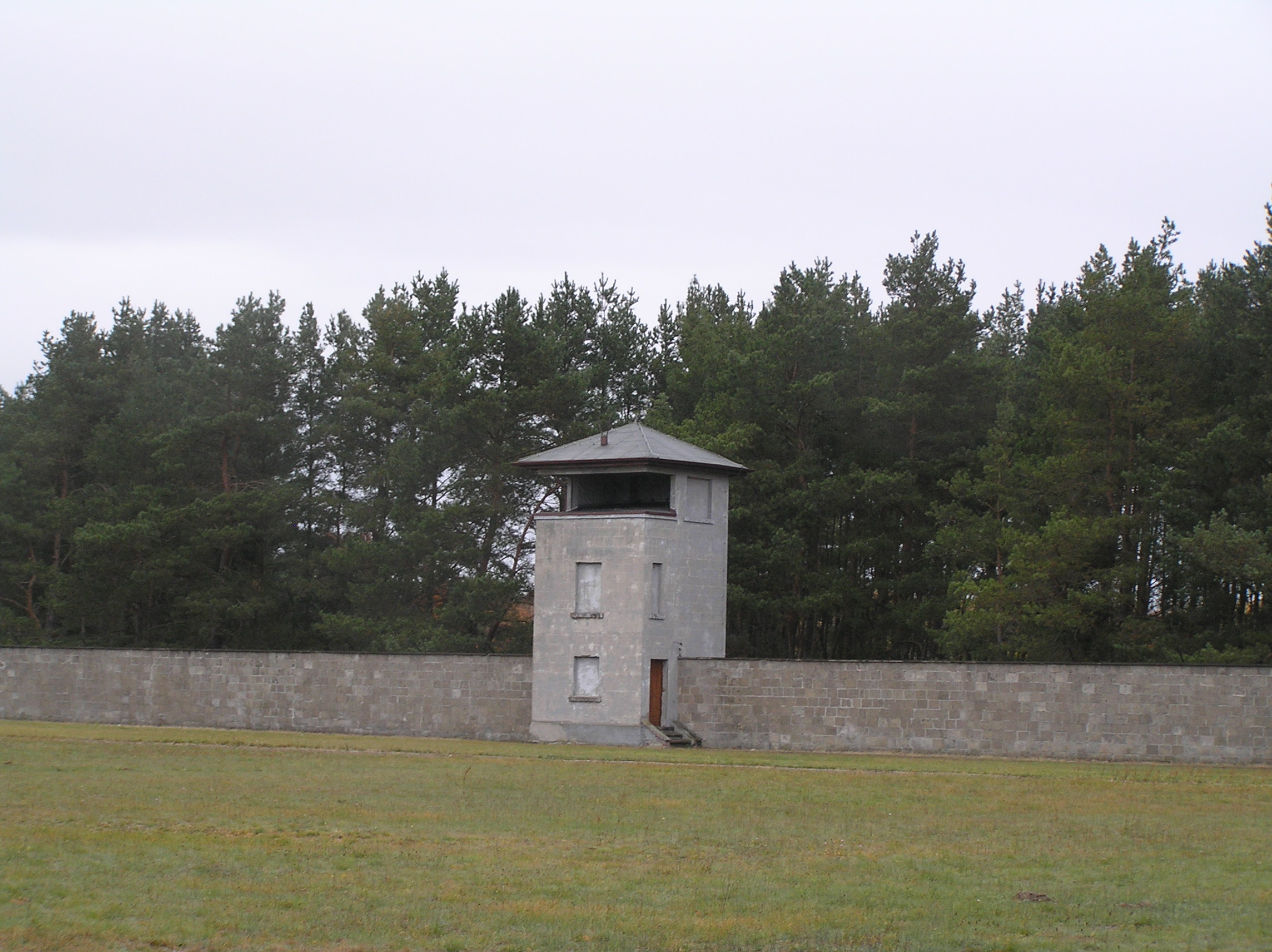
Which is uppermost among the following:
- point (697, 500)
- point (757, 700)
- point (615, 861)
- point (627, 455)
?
point (627, 455)

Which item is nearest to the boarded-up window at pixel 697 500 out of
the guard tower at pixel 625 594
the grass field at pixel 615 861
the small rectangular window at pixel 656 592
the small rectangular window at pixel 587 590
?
the guard tower at pixel 625 594

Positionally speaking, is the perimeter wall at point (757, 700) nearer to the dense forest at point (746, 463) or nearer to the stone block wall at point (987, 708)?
the stone block wall at point (987, 708)

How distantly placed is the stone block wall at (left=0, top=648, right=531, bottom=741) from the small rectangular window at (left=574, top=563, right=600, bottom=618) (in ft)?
6.97

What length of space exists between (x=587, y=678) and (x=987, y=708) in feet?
32.0

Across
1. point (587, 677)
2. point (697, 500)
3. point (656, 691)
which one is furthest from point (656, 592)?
point (697, 500)

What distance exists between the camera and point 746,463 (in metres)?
52.9

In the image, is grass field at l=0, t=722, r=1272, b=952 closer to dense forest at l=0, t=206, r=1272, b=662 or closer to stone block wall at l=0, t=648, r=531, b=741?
stone block wall at l=0, t=648, r=531, b=741

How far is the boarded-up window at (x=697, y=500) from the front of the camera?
124ft

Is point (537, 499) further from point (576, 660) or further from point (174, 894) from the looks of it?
point (174, 894)

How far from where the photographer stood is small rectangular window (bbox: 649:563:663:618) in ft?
120

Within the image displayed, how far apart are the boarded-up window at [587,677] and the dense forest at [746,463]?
13373 mm

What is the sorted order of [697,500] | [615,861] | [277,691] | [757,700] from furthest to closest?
[277,691]
[697,500]
[757,700]
[615,861]

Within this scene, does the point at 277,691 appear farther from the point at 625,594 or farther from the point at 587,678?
the point at 625,594

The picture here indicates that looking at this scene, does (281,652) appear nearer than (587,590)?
No
